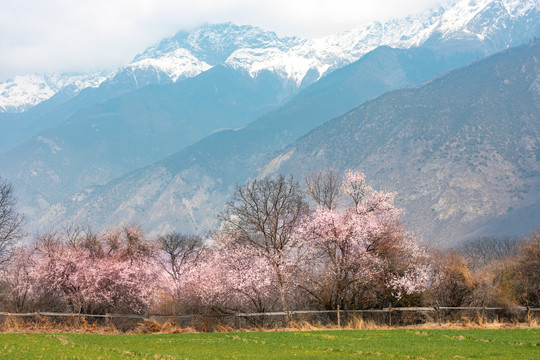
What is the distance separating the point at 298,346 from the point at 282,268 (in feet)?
57.4

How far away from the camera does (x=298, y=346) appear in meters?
28.4

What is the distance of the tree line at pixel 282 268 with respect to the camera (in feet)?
145

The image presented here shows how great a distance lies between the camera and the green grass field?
24.2 metres

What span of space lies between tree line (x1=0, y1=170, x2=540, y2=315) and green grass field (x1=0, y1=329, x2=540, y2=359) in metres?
9.45

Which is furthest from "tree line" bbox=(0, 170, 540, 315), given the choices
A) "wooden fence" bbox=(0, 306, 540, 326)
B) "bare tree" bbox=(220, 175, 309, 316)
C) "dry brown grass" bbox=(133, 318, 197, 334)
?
"dry brown grass" bbox=(133, 318, 197, 334)

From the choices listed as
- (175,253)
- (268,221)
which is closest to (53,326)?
(268,221)

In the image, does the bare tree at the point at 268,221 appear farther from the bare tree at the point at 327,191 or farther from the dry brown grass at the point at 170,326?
the dry brown grass at the point at 170,326

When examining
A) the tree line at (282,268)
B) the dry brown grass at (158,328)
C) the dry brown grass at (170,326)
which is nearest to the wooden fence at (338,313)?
the dry brown grass at (170,326)

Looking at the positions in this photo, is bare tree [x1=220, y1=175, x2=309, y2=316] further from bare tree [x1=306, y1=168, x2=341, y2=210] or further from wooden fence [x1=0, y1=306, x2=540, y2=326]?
wooden fence [x1=0, y1=306, x2=540, y2=326]

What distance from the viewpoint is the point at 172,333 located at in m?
40.7

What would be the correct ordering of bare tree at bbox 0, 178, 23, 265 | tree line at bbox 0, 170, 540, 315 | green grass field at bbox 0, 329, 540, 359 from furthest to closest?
1. bare tree at bbox 0, 178, 23, 265
2. tree line at bbox 0, 170, 540, 315
3. green grass field at bbox 0, 329, 540, 359

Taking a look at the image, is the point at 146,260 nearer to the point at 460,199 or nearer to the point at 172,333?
the point at 172,333

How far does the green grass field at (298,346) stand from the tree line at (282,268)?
9448 mm

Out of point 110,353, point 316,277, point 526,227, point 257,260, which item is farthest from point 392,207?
point 526,227
